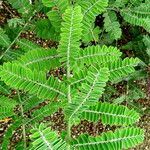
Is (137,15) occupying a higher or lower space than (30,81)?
higher

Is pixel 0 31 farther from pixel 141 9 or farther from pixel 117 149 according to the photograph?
pixel 117 149

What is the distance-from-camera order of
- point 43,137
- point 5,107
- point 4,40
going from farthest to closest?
point 4,40
point 5,107
point 43,137

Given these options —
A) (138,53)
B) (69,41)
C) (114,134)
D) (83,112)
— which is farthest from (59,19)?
(138,53)

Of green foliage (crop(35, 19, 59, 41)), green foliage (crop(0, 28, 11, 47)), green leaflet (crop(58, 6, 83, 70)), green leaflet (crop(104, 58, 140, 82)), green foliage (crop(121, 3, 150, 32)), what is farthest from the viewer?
green foliage (crop(0, 28, 11, 47))

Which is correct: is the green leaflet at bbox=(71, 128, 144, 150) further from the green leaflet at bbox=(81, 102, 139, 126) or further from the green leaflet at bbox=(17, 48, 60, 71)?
the green leaflet at bbox=(17, 48, 60, 71)

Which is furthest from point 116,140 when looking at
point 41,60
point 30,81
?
point 41,60

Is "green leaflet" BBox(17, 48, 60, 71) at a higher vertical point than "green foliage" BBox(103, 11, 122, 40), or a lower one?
lower

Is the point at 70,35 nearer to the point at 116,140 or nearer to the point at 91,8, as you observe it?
the point at 91,8

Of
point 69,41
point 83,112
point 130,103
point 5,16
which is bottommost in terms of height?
point 130,103

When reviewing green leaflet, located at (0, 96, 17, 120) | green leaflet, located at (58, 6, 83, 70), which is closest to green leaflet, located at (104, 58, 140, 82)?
green leaflet, located at (58, 6, 83, 70)

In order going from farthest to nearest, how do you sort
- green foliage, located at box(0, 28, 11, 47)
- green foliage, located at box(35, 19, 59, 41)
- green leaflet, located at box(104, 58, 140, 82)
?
green foliage, located at box(0, 28, 11, 47)
green foliage, located at box(35, 19, 59, 41)
green leaflet, located at box(104, 58, 140, 82)

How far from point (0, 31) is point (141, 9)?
0.96m

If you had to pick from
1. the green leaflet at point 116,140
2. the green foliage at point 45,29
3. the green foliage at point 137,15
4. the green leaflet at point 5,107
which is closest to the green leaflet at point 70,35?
the green leaflet at point 116,140

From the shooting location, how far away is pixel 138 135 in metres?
1.31
